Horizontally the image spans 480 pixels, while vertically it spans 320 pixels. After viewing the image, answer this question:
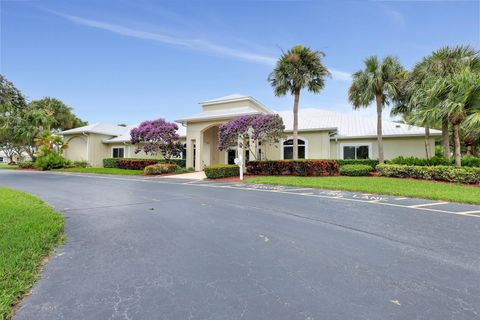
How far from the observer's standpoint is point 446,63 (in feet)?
47.8

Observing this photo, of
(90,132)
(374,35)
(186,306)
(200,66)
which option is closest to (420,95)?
(374,35)

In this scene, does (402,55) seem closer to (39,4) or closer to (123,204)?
(123,204)

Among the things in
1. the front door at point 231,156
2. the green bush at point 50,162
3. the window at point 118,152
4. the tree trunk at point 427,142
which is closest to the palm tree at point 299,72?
the front door at point 231,156

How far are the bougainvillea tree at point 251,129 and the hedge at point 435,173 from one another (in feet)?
23.0

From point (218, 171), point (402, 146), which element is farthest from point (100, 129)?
point (402, 146)

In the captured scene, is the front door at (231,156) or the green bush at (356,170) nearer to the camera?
the green bush at (356,170)

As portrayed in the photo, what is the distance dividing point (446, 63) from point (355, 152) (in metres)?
8.19

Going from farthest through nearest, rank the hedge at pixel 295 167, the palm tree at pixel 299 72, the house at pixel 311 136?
the house at pixel 311 136 → the palm tree at pixel 299 72 → the hedge at pixel 295 167

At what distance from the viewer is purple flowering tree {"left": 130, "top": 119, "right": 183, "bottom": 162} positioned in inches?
839

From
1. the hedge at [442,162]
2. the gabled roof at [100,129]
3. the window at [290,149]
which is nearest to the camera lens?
the hedge at [442,162]

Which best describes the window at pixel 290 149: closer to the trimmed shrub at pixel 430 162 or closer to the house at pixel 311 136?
the house at pixel 311 136

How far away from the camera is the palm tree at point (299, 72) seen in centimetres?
1744

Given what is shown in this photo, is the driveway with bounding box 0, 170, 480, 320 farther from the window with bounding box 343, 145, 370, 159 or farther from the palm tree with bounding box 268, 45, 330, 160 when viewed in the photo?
the window with bounding box 343, 145, 370, 159

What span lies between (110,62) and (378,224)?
1928cm
